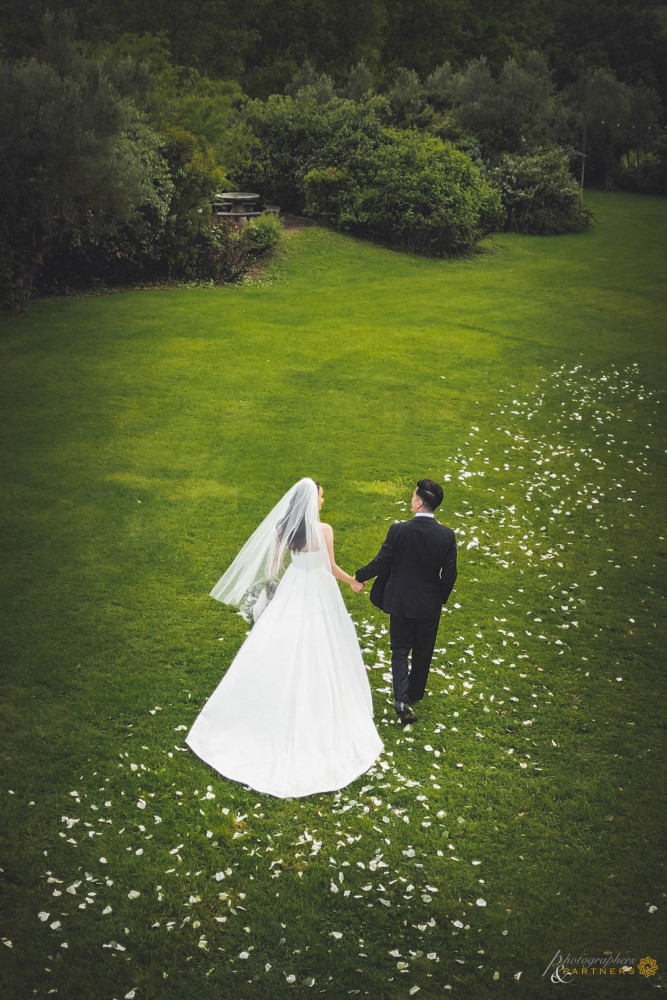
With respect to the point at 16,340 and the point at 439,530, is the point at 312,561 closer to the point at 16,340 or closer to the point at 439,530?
the point at 439,530

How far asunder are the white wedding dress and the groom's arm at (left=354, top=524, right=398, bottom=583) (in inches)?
19.4

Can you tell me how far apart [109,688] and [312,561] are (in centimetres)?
275

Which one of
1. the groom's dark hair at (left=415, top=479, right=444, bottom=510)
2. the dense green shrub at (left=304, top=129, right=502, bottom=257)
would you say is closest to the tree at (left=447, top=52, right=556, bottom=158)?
the dense green shrub at (left=304, top=129, right=502, bottom=257)

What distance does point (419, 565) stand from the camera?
27.0 feet

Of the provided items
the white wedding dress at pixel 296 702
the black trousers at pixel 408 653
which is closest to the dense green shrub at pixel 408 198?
the black trousers at pixel 408 653

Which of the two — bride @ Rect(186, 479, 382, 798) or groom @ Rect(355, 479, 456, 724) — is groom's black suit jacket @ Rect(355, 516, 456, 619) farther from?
bride @ Rect(186, 479, 382, 798)

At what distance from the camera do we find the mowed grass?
6312 mm

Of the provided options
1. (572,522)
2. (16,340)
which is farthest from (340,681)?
(16,340)

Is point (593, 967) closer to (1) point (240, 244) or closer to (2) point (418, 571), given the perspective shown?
(2) point (418, 571)

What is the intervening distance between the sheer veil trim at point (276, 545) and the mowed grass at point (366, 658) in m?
1.30

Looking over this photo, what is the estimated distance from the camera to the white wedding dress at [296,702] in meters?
7.69

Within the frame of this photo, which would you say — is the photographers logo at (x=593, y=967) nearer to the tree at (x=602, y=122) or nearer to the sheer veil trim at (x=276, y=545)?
the sheer veil trim at (x=276, y=545)

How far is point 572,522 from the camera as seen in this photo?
43.6 ft

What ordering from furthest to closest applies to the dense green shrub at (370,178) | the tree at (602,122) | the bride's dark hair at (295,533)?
the tree at (602,122), the dense green shrub at (370,178), the bride's dark hair at (295,533)
